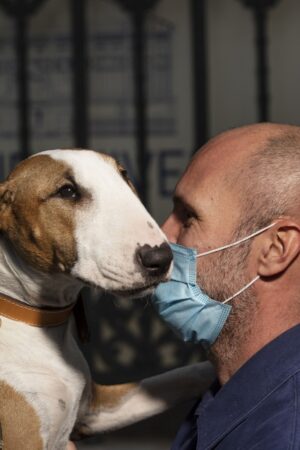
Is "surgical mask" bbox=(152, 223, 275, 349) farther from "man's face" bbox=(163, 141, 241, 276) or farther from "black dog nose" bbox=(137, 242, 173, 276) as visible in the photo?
"black dog nose" bbox=(137, 242, 173, 276)

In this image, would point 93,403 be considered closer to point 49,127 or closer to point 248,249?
point 248,249

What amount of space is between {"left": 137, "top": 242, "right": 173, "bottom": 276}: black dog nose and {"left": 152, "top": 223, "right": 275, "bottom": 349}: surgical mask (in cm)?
16

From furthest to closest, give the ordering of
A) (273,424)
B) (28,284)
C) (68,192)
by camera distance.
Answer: (28,284) < (68,192) < (273,424)

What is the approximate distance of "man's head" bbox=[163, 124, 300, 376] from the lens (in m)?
2.31

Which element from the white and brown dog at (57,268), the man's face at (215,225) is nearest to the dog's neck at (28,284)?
the white and brown dog at (57,268)

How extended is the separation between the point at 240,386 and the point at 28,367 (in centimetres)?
53

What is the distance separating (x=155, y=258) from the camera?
7.25ft

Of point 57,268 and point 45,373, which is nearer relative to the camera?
point 57,268

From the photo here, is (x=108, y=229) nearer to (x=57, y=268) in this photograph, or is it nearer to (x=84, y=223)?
(x=84, y=223)

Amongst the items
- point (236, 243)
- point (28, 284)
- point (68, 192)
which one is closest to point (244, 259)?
point (236, 243)

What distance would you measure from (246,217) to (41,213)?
44 cm

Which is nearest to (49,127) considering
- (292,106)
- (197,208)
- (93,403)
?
(292,106)

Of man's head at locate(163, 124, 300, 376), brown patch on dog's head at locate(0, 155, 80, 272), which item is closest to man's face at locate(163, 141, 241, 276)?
man's head at locate(163, 124, 300, 376)

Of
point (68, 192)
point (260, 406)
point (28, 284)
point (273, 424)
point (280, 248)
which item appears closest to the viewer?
point (273, 424)
